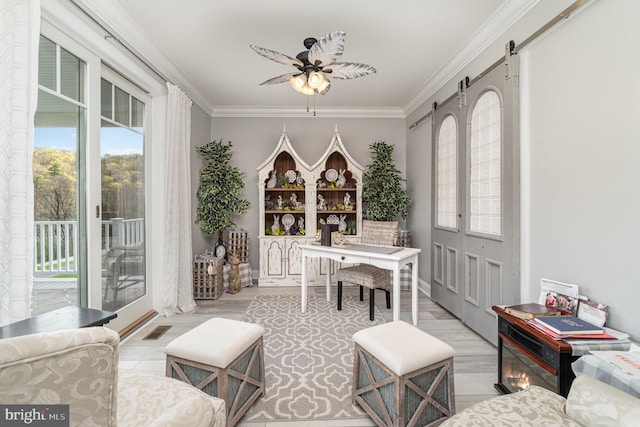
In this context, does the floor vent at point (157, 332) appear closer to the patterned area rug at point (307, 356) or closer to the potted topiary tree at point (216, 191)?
the patterned area rug at point (307, 356)

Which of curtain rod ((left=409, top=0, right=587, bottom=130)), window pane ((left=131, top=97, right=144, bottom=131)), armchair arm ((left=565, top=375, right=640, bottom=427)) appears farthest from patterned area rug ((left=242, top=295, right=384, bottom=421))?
curtain rod ((left=409, top=0, right=587, bottom=130))

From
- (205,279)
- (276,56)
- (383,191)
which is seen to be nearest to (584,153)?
(276,56)

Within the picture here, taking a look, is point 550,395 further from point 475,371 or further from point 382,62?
point 382,62

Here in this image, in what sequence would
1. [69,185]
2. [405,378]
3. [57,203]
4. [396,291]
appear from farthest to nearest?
1. [396,291]
2. [69,185]
3. [57,203]
4. [405,378]

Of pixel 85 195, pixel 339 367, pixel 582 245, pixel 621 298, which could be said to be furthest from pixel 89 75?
pixel 621 298

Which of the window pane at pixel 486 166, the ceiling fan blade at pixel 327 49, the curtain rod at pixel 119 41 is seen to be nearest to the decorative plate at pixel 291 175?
the curtain rod at pixel 119 41

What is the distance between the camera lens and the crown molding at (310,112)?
4.77 m

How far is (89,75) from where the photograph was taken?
2305 millimetres

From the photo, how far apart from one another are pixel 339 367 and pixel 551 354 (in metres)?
1.34

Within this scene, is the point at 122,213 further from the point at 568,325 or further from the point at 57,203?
the point at 568,325

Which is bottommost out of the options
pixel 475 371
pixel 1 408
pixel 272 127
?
pixel 475 371

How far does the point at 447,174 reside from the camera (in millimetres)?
3480

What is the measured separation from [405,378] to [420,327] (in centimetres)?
162

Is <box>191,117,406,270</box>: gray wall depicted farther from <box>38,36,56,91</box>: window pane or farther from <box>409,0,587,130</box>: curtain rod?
<box>38,36,56,91</box>: window pane
